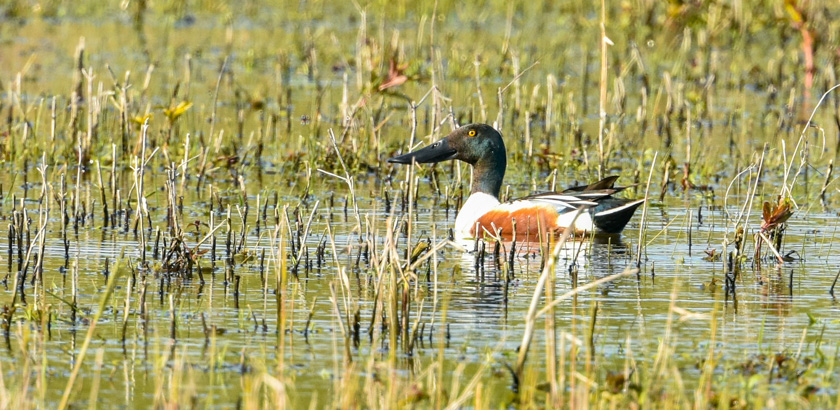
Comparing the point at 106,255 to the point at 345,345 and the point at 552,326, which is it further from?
the point at 552,326

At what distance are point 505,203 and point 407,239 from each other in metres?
1.58

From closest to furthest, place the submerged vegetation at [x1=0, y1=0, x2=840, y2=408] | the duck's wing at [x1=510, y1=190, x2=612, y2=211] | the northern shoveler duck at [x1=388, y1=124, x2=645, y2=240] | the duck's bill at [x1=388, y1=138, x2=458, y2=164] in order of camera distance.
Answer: the submerged vegetation at [x1=0, y1=0, x2=840, y2=408] < the duck's wing at [x1=510, y1=190, x2=612, y2=211] < the northern shoveler duck at [x1=388, y1=124, x2=645, y2=240] < the duck's bill at [x1=388, y1=138, x2=458, y2=164]

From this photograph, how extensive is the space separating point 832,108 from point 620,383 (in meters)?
10.1

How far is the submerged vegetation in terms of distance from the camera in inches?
193

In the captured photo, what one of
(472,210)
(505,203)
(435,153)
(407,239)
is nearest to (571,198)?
(505,203)

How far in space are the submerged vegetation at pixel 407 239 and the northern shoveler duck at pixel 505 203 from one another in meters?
0.18

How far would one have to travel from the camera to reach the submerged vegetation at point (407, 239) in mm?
4898

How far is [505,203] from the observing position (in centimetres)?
887

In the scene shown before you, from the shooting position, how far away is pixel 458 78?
1545 centimetres

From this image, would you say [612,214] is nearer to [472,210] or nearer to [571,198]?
[571,198]

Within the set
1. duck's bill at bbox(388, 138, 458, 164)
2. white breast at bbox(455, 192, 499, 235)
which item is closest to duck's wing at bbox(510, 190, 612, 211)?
white breast at bbox(455, 192, 499, 235)

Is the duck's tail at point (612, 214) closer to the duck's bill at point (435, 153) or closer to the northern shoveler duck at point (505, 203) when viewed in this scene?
the northern shoveler duck at point (505, 203)

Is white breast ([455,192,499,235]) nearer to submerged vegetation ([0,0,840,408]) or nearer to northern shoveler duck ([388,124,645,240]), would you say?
northern shoveler duck ([388,124,645,240])

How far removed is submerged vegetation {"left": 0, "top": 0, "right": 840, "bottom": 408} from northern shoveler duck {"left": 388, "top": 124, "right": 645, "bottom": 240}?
0.58 feet
